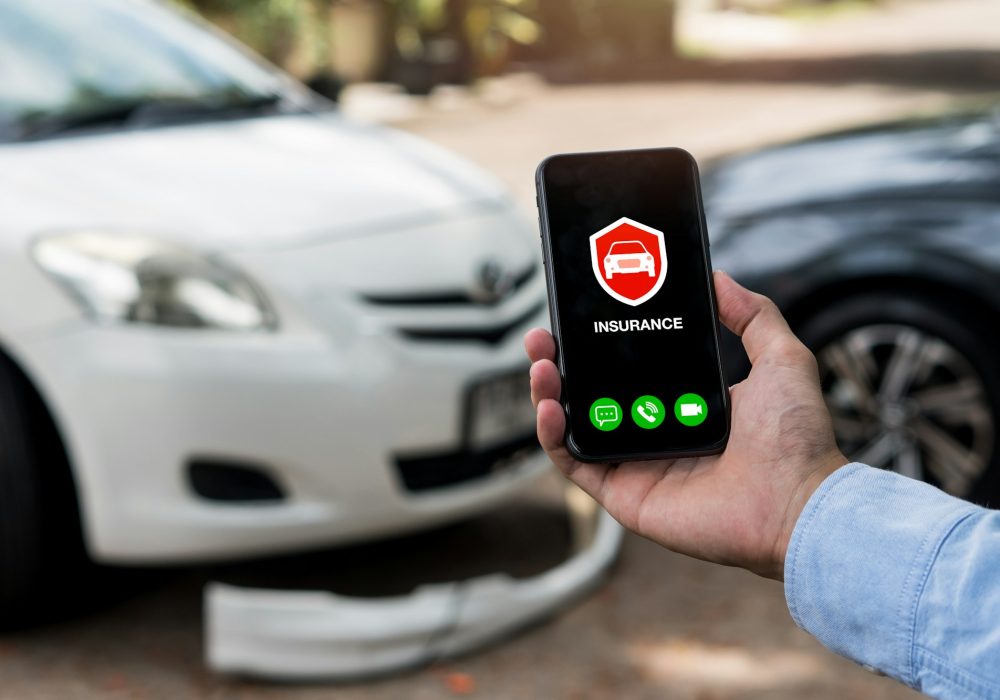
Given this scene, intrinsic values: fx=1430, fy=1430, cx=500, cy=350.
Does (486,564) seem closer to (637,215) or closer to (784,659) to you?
(784,659)

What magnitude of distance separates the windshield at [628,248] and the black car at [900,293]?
2.00 m

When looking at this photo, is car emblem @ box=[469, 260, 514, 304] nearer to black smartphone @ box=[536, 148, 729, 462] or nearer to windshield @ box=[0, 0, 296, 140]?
windshield @ box=[0, 0, 296, 140]

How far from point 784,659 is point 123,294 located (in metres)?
1.76

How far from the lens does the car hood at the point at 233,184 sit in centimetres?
330

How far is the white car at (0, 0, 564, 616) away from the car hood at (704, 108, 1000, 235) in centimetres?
90

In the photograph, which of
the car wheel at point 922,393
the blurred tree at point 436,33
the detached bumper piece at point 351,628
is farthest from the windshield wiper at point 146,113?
the blurred tree at point 436,33

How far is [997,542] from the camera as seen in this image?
133cm

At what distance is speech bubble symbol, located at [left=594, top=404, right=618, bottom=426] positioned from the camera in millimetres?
1768

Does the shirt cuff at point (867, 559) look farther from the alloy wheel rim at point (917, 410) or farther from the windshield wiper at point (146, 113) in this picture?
the windshield wiper at point (146, 113)

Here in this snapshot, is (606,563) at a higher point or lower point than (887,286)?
lower

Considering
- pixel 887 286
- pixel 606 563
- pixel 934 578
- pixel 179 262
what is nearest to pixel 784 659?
pixel 606 563

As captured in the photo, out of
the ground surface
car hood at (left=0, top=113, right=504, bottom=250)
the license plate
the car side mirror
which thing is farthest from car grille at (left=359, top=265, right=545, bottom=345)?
the car side mirror

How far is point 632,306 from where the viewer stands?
1801 mm

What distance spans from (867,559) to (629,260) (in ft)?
1.83
